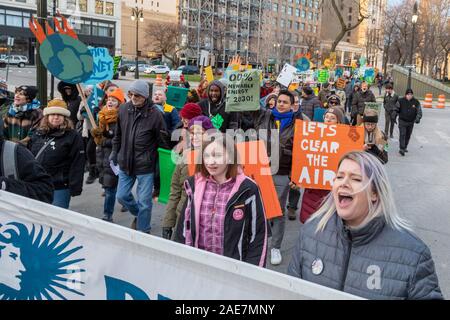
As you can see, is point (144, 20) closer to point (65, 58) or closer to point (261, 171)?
point (65, 58)

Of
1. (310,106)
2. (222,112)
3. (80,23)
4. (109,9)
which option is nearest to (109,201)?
(222,112)

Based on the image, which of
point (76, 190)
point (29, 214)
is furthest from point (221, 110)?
point (29, 214)

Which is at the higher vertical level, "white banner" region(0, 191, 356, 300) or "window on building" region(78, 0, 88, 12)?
"window on building" region(78, 0, 88, 12)

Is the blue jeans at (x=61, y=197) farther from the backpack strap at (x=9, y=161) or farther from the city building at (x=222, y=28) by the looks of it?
the city building at (x=222, y=28)

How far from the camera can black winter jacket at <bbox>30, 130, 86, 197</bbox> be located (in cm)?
502

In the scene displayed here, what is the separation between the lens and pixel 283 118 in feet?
18.8

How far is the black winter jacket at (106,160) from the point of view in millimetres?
6225

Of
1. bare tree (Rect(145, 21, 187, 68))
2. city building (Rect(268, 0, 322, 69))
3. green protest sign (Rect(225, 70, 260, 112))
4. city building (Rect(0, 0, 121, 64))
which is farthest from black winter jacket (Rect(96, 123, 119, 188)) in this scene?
city building (Rect(268, 0, 322, 69))

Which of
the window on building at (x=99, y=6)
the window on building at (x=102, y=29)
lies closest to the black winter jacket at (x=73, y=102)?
A: the window on building at (x=102, y=29)

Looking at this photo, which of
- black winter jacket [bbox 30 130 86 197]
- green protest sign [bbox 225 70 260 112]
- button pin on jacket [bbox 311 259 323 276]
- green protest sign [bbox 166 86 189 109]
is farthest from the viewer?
green protest sign [bbox 166 86 189 109]

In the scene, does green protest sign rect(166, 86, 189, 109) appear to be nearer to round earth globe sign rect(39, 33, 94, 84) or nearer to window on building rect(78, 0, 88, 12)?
round earth globe sign rect(39, 33, 94, 84)

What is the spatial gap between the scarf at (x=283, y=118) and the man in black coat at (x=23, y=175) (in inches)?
123

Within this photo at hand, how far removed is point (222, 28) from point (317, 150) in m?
83.3

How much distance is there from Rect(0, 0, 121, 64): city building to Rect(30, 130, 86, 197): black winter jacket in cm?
5839
